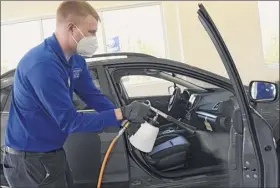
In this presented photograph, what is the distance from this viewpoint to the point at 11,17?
24.5 feet

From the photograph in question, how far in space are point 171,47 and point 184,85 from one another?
461cm

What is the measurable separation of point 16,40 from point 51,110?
245 inches

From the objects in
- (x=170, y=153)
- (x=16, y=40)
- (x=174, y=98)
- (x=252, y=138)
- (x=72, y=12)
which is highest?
(x=16, y=40)

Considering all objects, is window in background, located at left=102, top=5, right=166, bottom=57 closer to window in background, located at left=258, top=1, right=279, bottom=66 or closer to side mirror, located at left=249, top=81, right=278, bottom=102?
window in background, located at left=258, top=1, right=279, bottom=66

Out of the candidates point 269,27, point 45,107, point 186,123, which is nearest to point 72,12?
point 45,107

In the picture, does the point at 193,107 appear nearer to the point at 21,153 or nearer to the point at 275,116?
the point at 275,116

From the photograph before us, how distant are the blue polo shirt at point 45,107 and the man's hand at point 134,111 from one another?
58 mm

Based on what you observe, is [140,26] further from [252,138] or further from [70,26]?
[252,138]

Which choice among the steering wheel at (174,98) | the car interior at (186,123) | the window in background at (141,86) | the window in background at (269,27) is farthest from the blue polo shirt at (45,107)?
the window in background at (269,27)

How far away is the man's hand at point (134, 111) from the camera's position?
1.93 meters

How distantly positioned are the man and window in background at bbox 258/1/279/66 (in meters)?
6.23

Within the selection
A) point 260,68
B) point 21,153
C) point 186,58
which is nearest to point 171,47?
point 186,58

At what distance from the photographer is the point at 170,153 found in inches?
112

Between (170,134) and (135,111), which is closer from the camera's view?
(135,111)
